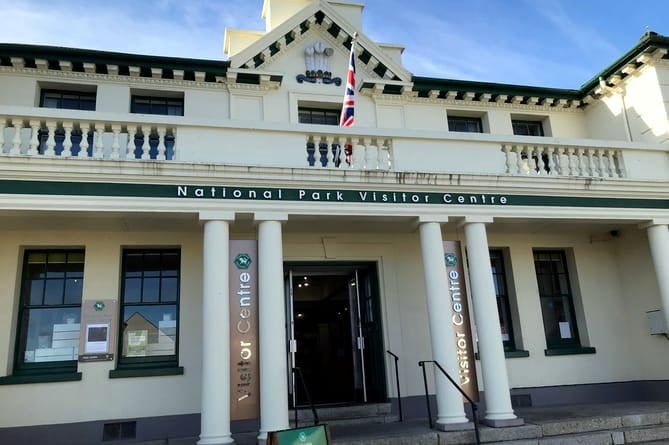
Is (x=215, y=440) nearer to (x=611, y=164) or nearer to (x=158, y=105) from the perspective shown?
(x=158, y=105)

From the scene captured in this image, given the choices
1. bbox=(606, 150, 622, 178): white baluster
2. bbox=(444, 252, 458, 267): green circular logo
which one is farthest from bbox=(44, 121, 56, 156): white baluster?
bbox=(606, 150, 622, 178): white baluster

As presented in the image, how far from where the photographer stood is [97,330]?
28.8 ft

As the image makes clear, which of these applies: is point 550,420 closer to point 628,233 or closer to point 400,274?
point 400,274

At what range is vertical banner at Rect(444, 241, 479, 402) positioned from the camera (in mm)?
8344

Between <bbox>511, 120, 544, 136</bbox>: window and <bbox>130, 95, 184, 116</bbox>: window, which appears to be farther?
<bbox>511, 120, 544, 136</bbox>: window

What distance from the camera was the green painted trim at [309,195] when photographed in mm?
7449

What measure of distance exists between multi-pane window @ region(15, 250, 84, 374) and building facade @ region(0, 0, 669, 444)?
0.11ft

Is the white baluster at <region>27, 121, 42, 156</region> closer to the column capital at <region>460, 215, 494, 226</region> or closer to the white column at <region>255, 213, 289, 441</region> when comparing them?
the white column at <region>255, 213, 289, 441</region>

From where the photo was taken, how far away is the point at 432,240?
338 inches

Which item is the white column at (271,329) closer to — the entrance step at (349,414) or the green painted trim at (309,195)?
the green painted trim at (309,195)

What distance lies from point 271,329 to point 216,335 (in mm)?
734

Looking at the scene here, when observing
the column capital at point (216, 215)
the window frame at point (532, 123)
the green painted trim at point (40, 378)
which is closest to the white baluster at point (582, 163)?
the window frame at point (532, 123)

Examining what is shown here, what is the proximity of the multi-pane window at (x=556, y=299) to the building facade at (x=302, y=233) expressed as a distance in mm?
42

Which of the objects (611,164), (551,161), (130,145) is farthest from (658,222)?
(130,145)
